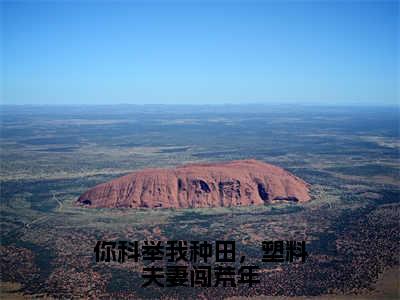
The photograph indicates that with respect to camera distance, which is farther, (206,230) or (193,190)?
(193,190)

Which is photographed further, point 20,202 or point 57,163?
point 57,163

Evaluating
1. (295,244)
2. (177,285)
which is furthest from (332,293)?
(177,285)

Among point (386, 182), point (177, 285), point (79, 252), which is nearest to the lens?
point (177, 285)

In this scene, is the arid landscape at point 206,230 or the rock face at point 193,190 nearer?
the arid landscape at point 206,230

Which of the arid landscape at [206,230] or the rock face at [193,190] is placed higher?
the rock face at [193,190]

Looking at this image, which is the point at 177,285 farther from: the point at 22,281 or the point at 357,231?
the point at 357,231

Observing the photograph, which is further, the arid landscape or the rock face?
the rock face

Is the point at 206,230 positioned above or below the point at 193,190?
below

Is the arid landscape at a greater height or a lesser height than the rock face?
lesser
